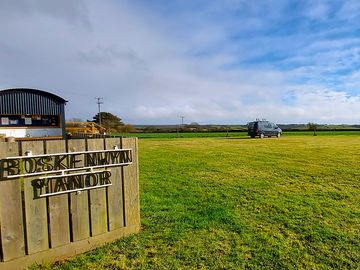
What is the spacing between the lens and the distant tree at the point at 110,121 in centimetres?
6306

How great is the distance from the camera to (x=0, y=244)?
2580 mm

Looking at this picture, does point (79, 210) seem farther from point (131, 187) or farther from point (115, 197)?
point (131, 187)

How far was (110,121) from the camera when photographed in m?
67.5

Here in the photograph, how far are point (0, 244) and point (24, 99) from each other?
21.9 m

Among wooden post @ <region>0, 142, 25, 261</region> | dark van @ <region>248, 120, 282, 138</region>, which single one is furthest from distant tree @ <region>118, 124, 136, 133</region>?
wooden post @ <region>0, 142, 25, 261</region>

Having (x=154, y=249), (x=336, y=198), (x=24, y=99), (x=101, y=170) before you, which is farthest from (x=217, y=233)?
(x=24, y=99)

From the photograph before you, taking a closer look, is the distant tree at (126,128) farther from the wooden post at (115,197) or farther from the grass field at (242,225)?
the wooden post at (115,197)

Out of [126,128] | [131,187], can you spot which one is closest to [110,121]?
[126,128]

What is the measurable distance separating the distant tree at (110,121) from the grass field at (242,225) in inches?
2279

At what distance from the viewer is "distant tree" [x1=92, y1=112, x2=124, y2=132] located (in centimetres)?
6306

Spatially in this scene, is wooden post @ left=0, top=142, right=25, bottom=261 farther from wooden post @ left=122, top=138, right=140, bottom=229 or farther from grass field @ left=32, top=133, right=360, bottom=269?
wooden post @ left=122, top=138, right=140, bottom=229

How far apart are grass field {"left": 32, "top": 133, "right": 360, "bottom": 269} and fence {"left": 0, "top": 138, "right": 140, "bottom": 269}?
233 millimetres

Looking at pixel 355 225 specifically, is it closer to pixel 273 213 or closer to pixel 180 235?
pixel 273 213

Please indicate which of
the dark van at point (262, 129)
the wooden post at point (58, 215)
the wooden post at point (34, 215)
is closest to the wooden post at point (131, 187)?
the wooden post at point (58, 215)
